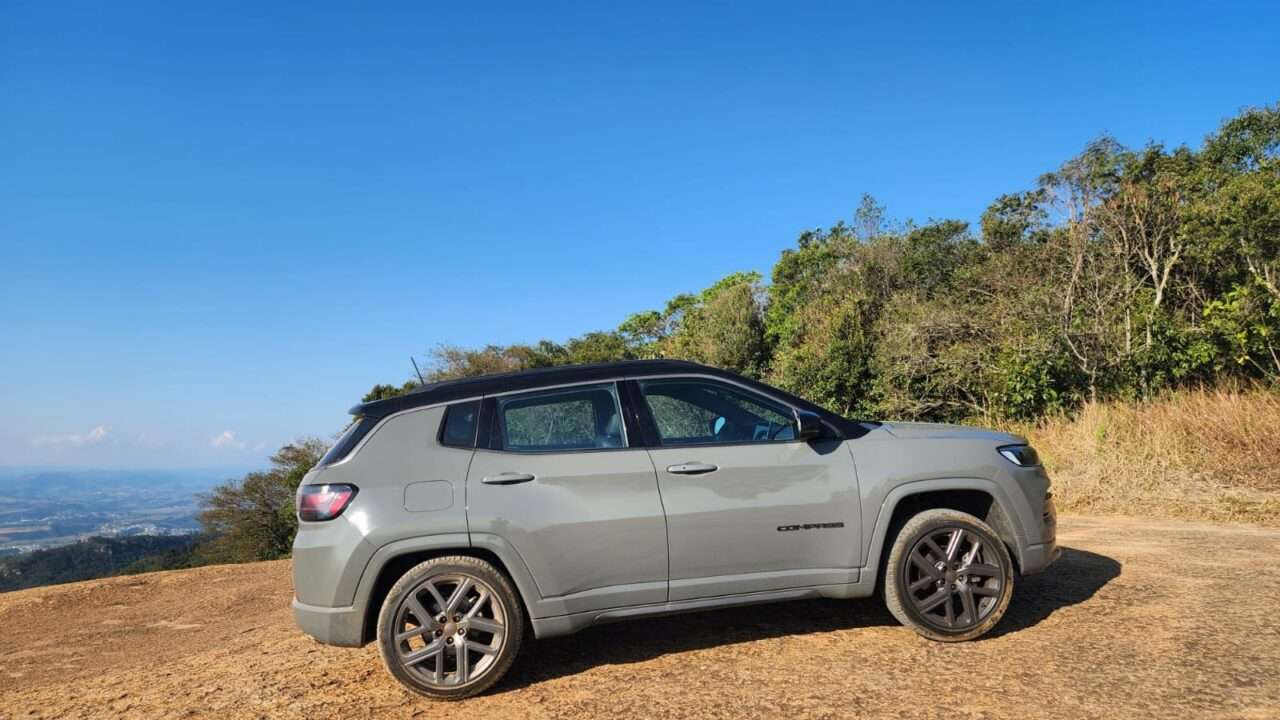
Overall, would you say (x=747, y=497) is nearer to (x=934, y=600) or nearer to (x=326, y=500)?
(x=934, y=600)

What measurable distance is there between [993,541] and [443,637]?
3.17 metres

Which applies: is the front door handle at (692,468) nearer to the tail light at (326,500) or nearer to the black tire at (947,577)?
the black tire at (947,577)

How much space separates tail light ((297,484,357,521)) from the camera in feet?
13.1

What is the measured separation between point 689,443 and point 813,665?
137 centimetres

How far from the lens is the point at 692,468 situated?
4.25 metres

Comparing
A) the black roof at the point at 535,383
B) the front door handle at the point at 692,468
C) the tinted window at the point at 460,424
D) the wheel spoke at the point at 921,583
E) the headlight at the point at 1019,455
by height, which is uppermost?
the black roof at the point at 535,383

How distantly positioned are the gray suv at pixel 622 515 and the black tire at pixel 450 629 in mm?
10

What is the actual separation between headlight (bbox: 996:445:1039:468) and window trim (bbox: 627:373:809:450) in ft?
4.36

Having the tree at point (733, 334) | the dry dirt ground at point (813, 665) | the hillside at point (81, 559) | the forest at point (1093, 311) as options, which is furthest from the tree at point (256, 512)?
the dry dirt ground at point (813, 665)

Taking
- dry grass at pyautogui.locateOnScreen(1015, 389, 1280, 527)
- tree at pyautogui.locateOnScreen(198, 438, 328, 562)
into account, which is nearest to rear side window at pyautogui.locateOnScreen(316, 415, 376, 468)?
dry grass at pyautogui.locateOnScreen(1015, 389, 1280, 527)

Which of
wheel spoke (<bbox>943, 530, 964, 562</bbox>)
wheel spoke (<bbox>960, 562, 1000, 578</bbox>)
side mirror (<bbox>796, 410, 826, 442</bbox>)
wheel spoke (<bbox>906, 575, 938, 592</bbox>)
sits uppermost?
side mirror (<bbox>796, 410, 826, 442</bbox>)

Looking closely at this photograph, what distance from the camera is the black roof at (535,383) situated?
433cm

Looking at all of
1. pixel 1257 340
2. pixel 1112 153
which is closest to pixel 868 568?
pixel 1257 340

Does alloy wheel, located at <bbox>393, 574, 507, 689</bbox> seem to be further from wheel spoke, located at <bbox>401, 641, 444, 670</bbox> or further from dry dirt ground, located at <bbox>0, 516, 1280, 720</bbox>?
dry dirt ground, located at <bbox>0, 516, 1280, 720</bbox>
